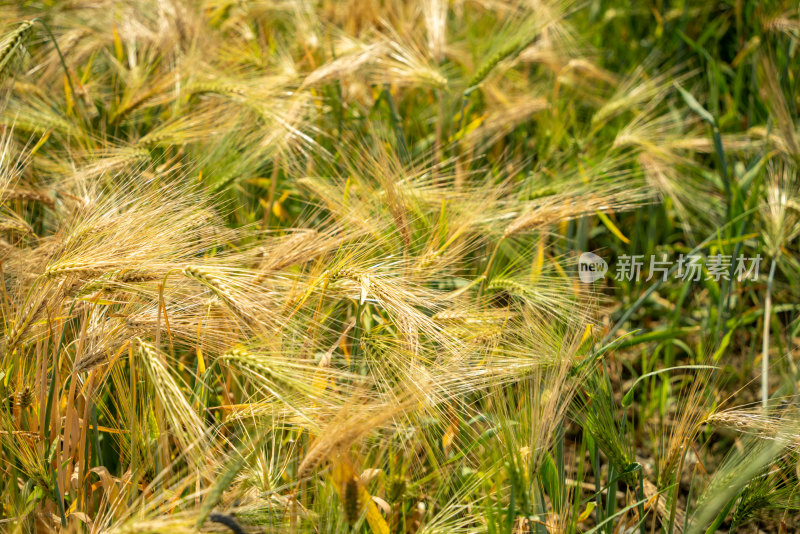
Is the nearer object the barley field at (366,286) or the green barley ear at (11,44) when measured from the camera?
the barley field at (366,286)

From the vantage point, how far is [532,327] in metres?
1.22

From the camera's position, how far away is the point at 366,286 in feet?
3.62

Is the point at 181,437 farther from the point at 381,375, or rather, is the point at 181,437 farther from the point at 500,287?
the point at 500,287

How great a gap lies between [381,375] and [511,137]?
57.0 inches

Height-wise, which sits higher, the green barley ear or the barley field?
the green barley ear

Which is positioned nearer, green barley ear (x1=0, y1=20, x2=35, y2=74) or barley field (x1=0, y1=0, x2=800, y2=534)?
barley field (x1=0, y1=0, x2=800, y2=534)

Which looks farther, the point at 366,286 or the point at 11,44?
the point at 11,44

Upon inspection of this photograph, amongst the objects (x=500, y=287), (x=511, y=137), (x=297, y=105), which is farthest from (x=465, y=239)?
(x=511, y=137)

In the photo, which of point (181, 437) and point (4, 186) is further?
point (4, 186)

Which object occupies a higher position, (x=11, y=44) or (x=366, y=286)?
(x=11, y=44)

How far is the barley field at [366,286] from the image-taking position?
42.4 inches

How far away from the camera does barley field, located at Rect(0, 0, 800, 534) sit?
3.53 ft

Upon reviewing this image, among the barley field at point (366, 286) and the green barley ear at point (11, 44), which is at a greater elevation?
the green barley ear at point (11, 44)

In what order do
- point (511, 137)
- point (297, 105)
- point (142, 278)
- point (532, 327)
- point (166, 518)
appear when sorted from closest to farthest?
1. point (166, 518)
2. point (142, 278)
3. point (532, 327)
4. point (297, 105)
5. point (511, 137)
